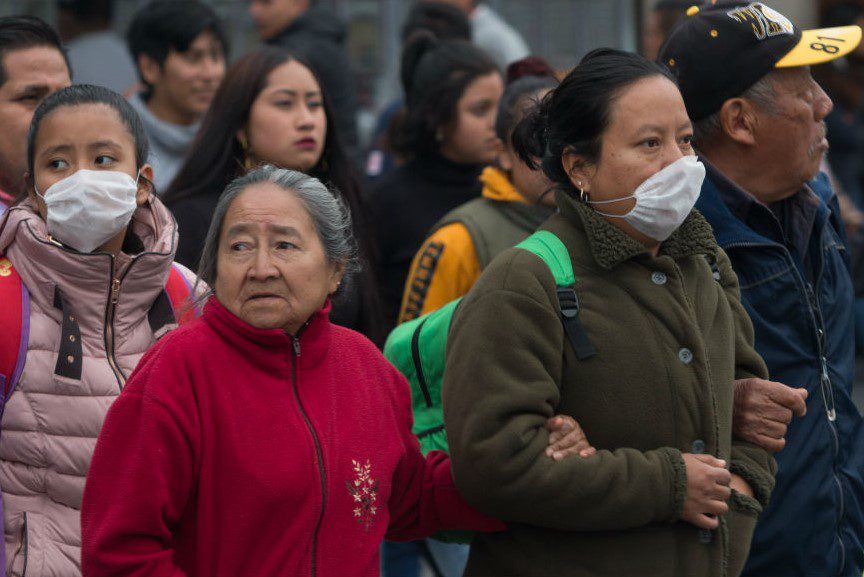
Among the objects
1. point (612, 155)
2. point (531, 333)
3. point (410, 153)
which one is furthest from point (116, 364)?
point (410, 153)

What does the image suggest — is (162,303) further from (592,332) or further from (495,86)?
(495,86)

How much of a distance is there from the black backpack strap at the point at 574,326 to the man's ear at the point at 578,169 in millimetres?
317

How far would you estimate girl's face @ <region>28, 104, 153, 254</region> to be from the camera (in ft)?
11.8

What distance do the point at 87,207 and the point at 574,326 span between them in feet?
4.24

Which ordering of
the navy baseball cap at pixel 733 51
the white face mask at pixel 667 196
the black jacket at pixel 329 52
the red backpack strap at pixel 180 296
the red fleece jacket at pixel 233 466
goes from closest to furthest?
the red fleece jacket at pixel 233 466 → the white face mask at pixel 667 196 → the red backpack strap at pixel 180 296 → the navy baseball cap at pixel 733 51 → the black jacket at pixel 329 52

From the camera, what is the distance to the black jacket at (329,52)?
713 cm

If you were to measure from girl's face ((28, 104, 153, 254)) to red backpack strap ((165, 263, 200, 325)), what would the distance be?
0.57ft

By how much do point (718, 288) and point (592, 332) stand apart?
0.47 meters

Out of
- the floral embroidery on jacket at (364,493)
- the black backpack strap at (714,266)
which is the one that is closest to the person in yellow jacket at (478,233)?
the black backpack strap at (714,266)

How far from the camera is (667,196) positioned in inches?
126

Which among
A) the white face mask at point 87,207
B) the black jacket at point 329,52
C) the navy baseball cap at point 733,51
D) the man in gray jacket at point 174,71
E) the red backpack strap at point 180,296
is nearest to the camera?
the white face mask at point 87,207

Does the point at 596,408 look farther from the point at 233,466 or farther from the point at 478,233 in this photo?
the point at 478,233

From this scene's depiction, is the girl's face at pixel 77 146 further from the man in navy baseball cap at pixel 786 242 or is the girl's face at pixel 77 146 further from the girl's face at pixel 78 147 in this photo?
the man in navy baseball cap at pixel 786 242

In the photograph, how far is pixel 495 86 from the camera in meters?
5.87
